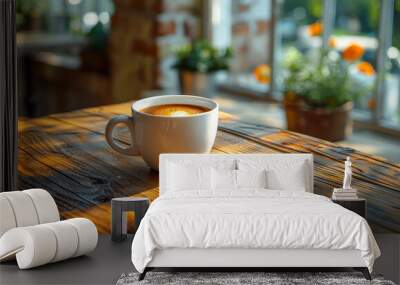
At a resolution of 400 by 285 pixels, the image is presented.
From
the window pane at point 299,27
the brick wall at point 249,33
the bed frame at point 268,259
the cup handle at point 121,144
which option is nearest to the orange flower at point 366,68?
the window pane at point 299,27

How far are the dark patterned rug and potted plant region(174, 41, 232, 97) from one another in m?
1.31

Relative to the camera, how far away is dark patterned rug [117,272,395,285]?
3854mm

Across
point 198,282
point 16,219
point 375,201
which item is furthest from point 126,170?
point 375,201

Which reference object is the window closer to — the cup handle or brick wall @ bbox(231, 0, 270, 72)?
brick wall @ bbox(231, 0, 270, 72)

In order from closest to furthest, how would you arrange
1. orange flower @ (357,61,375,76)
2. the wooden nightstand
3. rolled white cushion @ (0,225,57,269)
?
rolled white cushion @ (0,225,57,269) → the wooden nightstand → orange flower @ (357,61,375,76)

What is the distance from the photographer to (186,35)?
16.4 ft

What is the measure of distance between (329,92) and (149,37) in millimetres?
1227

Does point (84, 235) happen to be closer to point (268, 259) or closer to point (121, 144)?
point (121, 144)

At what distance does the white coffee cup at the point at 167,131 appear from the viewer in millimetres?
4590

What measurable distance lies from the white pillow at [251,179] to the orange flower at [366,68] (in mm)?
932

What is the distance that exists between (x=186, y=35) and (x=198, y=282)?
1.78m

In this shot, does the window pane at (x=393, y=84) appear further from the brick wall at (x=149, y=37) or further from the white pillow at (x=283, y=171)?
the brick wall at (x=149, y=37)

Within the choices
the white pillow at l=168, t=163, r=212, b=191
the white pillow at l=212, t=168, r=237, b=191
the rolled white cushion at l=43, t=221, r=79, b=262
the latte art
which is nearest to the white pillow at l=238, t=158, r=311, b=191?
the white pillow at l=212, t=168, r=237, b=191

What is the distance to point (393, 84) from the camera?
15.2 ft
